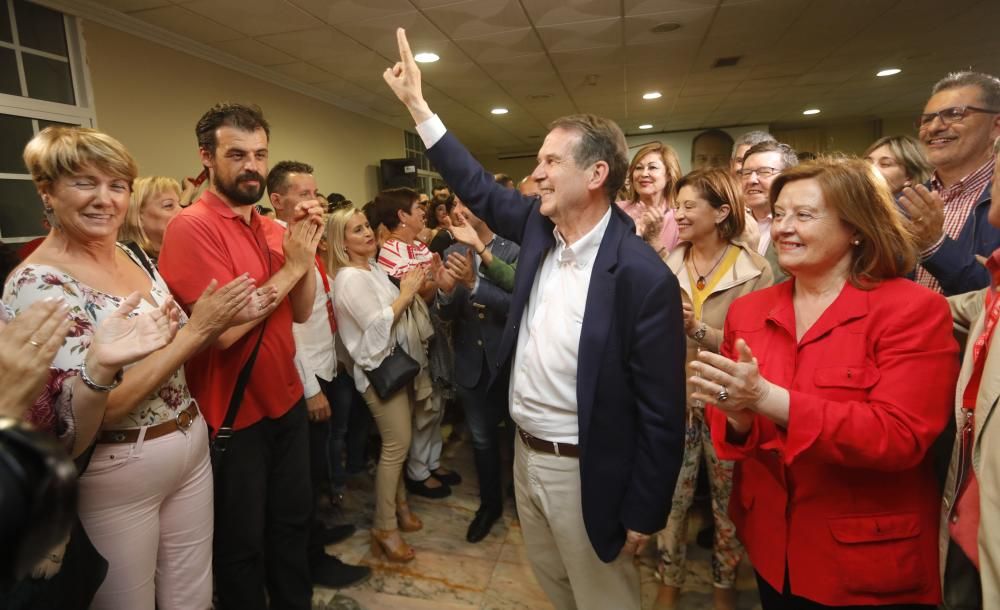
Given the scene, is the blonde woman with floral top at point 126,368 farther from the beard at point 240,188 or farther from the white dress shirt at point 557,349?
the white dress shirt at point 557,349

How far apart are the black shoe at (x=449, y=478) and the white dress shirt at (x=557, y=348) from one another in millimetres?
1749

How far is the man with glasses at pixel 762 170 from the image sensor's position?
7.82 feet

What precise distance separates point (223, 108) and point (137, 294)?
0.86 meters

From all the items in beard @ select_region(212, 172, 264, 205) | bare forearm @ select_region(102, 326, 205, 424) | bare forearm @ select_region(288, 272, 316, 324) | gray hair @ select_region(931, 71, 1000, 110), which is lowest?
bare forearm @ select_region(102, 326, 205, 424)

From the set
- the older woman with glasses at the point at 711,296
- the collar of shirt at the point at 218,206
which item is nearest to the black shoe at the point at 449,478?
the older woman with glasses at the point at 711,296

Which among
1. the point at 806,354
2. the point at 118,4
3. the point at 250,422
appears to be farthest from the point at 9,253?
the point at 806,354

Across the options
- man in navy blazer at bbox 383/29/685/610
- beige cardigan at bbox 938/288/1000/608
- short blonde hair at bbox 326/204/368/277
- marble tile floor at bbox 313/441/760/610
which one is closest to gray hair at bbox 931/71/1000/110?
beige cardigan at bbox 938/288/1000/608

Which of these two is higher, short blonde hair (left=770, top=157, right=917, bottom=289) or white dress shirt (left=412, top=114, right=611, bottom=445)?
short blonde hair (left=770, top=157, right=917, bottom=289)

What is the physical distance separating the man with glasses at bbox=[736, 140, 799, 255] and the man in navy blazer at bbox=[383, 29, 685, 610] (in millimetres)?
1273

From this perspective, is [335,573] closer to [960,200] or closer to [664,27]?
[960,200]

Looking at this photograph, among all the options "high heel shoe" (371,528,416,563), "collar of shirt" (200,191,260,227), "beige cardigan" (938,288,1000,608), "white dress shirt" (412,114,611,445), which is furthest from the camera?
"high heel shoe" (371,528,416,563)

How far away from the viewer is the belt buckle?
1347mm

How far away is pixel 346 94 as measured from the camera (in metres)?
6.27

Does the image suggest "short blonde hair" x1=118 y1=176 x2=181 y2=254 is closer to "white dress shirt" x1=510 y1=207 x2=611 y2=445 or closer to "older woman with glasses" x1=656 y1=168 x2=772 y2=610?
"white dress shirt" x1=510 y1=207 x2=611 y2=445
